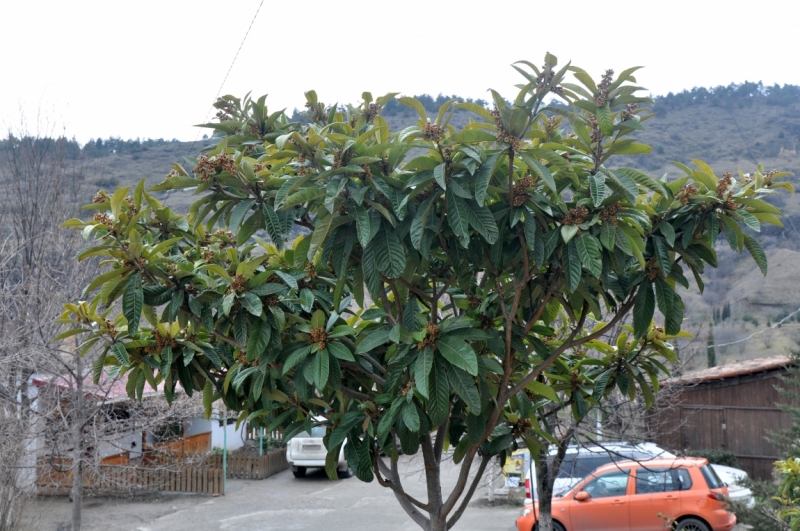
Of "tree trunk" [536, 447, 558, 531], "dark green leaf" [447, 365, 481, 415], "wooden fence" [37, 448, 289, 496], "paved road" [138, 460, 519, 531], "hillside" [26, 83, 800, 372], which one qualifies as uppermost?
"hillside" [26, 83, 800, 372]

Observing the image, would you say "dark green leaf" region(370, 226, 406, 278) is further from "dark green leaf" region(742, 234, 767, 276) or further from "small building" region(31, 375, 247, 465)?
"small building" region(31, 375, 247, 465)

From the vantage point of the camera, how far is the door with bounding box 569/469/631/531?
12.2 meters

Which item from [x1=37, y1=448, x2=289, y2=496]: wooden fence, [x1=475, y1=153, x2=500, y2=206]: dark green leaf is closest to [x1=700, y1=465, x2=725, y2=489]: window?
[x1=37, y1=448, x2=289, y2=496]: wooden fence

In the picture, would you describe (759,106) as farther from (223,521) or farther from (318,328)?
(318,328)

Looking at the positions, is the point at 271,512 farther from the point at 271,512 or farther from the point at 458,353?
the point at 458,353

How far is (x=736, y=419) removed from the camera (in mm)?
18359

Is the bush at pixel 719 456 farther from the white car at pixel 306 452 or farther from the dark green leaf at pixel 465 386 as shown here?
the dark green leaf at pixel 465 386

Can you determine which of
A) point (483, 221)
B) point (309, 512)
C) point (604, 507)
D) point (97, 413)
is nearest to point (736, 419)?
point (604, 507)

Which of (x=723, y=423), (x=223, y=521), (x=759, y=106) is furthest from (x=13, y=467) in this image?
(x=759, y=106)

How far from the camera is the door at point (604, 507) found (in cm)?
1218

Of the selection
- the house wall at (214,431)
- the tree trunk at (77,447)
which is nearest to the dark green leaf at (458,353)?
the tree trunk at (77,447)

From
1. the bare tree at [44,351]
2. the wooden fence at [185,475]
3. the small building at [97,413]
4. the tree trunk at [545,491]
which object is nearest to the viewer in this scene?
the tree trunk at [545,491]

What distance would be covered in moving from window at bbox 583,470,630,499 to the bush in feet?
20.9

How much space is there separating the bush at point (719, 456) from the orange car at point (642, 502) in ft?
19.7
